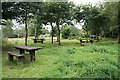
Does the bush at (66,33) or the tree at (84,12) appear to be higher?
the tree at (84,12)

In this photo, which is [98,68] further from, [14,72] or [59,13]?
[59,13]

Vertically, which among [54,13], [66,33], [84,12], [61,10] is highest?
[84,12]

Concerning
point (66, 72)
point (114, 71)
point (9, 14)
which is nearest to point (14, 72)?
point (66, 72)

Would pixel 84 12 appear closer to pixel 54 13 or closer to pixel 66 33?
pixel 54 13

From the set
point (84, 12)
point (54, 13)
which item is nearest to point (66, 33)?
point (84, 12)

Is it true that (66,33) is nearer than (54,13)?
No

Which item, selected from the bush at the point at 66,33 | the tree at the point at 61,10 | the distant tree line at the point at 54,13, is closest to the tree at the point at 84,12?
the distant tree line at the point at 54,13

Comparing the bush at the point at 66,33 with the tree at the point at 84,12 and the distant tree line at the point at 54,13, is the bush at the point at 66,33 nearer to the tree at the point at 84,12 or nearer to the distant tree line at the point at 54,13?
the distant tree line at the point at 54,13

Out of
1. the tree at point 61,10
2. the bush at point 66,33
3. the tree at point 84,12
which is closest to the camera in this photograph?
the tree at point 61,10

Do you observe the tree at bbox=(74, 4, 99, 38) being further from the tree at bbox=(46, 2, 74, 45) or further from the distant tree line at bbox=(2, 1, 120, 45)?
the tree at bbox=(46, 2, 74, 45)

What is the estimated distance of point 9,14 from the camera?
7758 millimetres

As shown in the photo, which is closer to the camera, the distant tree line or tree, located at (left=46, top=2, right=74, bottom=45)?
the distant tree line

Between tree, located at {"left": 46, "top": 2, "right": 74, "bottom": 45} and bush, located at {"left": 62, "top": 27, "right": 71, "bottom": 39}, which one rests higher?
tree, located at {"left": 46, "top": 2, "right": 74, "bottom": 45}

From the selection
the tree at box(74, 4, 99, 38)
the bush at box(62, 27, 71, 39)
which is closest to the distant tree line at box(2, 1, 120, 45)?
the tree at box(74, 4, 99, 38)
